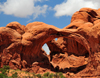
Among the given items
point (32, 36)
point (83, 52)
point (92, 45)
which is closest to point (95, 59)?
point (92, 45)

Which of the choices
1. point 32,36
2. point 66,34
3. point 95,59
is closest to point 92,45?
point 95,59

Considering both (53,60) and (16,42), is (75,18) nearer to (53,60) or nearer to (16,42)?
(53,60)

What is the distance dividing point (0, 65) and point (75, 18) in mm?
12814

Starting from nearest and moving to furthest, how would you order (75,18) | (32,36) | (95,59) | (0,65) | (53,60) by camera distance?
(95,59) < (0,65) < (32,36) < (75,18) < (53,60)

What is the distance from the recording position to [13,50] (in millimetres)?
16438

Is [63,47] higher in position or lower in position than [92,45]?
higher

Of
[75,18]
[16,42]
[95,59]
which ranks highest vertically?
[75,18]

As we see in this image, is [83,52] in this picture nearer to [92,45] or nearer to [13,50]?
[92,45]

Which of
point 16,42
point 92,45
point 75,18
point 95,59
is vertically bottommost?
point 95,59

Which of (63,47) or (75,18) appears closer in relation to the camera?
(75,18)

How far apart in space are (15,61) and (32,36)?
356 centimetres

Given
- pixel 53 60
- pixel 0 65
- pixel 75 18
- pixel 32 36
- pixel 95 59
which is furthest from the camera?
pixel 53 60

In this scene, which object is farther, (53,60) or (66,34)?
(53,60)

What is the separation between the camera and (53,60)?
80.8ft
